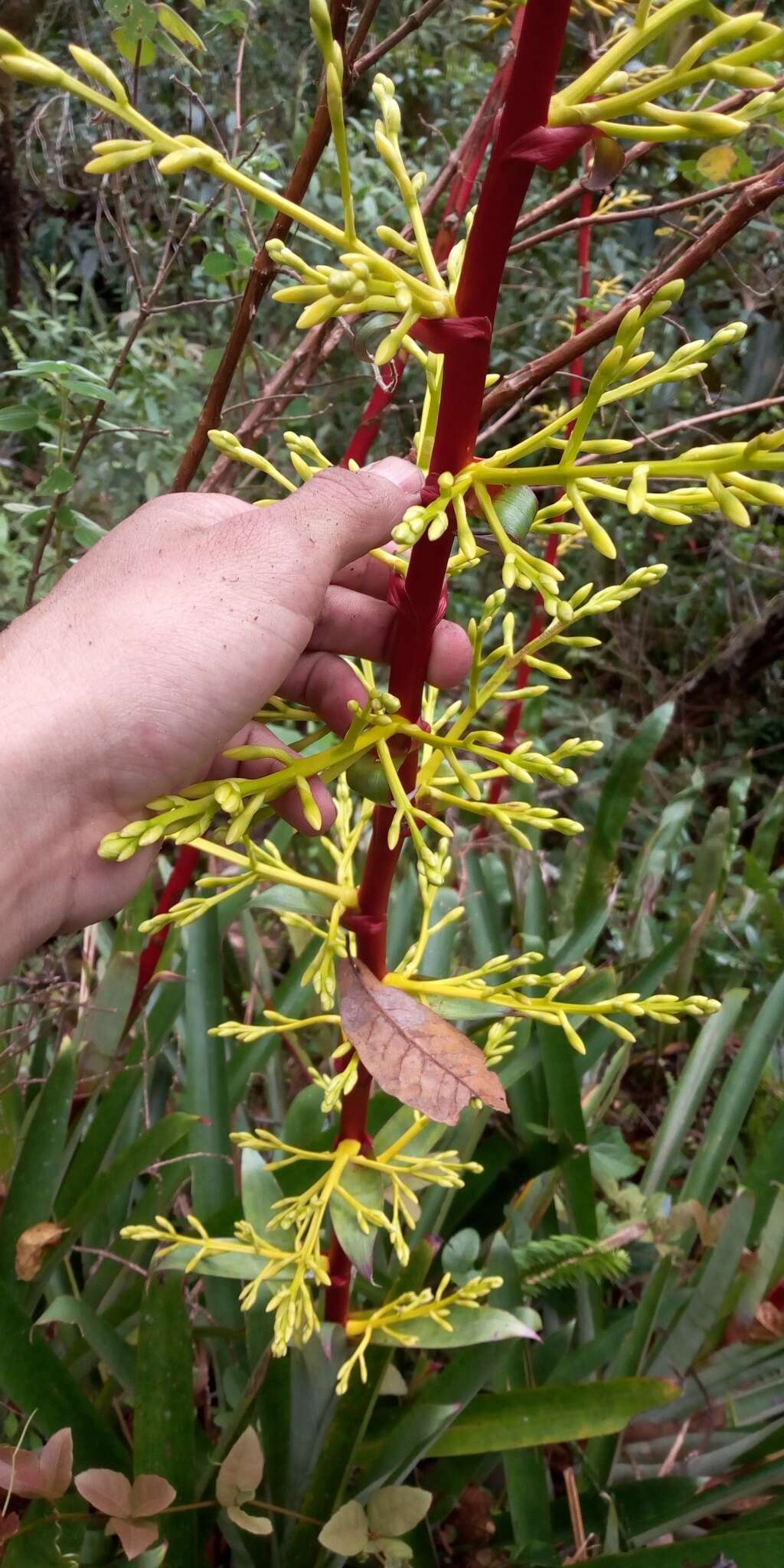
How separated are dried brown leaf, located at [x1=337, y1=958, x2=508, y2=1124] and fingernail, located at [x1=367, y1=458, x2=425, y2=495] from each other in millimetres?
481

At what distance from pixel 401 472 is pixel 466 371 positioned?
1.19ft

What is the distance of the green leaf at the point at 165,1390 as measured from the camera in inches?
38.3

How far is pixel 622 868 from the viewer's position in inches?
104

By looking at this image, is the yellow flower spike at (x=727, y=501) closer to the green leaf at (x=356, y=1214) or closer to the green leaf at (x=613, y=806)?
the green leaf at (x=356, y=1214)

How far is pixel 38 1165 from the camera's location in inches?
46.1

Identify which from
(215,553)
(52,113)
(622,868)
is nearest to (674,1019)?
(215,553)

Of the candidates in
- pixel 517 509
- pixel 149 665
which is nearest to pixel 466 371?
Answer: pixel 517 509

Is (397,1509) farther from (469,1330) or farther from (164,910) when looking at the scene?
(164,910)

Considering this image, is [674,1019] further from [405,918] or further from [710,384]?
[710,384]

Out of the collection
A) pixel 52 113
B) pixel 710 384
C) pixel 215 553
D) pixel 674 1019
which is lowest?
pixel 674 1019

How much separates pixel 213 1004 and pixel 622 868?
1594 millimetres

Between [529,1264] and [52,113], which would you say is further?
[52,113]

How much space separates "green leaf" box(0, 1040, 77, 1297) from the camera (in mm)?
1155

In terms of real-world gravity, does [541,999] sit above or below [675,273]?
below
